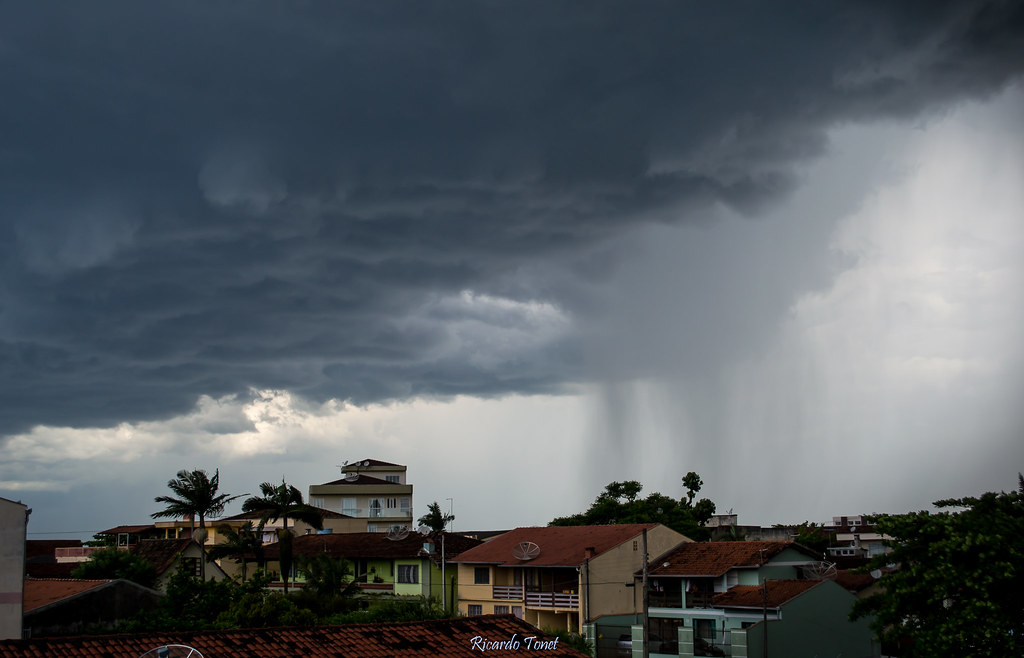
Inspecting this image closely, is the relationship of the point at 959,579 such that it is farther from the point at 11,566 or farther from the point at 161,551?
the point at 161,551

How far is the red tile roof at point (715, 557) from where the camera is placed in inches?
2552

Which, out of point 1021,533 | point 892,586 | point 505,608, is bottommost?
point 505,608

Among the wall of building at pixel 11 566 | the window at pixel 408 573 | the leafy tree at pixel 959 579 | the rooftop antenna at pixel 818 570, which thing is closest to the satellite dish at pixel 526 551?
the window at pixel 408 573

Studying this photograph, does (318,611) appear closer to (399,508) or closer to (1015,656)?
(1015,656)

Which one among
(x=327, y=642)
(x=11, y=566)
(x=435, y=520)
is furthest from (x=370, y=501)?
(x=327, y=642)

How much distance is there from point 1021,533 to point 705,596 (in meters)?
35.4

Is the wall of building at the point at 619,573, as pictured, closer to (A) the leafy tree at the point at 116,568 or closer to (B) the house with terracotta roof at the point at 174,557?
(B) the house with terracotta roof at the point at 174,557

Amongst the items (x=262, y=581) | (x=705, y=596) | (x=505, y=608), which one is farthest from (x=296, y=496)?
(x=705, y=596)

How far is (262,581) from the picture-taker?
64.6 meters

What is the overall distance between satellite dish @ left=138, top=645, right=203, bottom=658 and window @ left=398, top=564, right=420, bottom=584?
55.6m

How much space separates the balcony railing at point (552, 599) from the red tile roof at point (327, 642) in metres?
33.6

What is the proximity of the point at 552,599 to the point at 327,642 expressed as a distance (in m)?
42.6

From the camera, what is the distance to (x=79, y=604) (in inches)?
2080

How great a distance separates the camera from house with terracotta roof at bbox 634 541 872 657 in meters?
55.0
